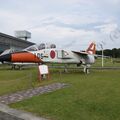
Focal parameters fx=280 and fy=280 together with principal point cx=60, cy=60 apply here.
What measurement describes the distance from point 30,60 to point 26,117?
16319 mm

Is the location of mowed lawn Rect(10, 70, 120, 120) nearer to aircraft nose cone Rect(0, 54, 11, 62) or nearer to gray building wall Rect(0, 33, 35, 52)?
aircraft nose cone Rect(0, 54, 11, 62)

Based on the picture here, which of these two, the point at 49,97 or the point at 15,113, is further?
the point at 49,97

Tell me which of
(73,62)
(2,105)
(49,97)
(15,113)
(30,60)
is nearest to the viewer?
(15,113)

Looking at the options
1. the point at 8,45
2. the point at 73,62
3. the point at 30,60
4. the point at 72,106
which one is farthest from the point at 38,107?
the point at 8,45

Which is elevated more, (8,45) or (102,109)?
(8,45)

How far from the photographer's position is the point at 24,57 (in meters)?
23.4

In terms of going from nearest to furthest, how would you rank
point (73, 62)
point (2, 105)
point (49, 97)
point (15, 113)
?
point (15, 113) → point (2, 105) → point (49, 97) → point (73, 62)

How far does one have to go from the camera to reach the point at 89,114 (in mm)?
Answer: 7684

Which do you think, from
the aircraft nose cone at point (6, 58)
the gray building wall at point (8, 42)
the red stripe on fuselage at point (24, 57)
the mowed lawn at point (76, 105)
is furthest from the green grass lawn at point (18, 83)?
the gray building wall at point (8, 42)

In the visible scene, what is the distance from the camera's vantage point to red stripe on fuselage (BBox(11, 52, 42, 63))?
23.4 metres

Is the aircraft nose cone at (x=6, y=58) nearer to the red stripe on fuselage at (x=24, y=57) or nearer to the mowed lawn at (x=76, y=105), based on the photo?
the red stripe on fuselage at (x=24, y=57)

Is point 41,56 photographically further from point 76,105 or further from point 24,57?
point 76,105

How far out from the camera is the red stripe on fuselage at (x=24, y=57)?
23375 millimetres

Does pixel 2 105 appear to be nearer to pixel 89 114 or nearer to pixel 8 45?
pixel 89 114
